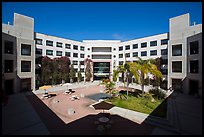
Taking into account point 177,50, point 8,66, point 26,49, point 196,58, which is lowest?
point 8,66

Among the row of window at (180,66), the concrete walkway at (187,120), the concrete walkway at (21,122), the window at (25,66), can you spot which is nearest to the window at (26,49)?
the window at (25,66)

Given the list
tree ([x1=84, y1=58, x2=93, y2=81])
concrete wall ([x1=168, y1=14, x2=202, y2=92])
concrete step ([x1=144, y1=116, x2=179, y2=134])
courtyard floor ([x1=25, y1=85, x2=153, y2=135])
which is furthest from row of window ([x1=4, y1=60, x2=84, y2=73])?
concrete wall ([x1=168, y1=14, x2=202, y2=92])

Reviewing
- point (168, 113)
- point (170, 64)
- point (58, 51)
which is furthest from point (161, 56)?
point (58, 51)

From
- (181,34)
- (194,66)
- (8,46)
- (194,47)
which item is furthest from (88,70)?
(194,47)

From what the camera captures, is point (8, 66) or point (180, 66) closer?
point (8, 66)

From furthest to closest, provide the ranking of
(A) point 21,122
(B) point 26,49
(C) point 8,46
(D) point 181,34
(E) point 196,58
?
(B) point 26,49, (D) point 181,34, (C) point 8,46, (E) point 196,58, (A) point 21,122

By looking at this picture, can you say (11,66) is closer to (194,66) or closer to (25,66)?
(25,66)

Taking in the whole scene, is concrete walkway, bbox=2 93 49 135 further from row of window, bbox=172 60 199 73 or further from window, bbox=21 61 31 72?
row of window, bbox=172 60 199 73

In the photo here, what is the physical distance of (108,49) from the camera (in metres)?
53.2

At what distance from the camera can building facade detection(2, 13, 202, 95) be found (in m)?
26.9

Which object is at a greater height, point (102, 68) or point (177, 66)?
point (177, 66)

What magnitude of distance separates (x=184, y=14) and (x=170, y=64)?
1210 centimetres

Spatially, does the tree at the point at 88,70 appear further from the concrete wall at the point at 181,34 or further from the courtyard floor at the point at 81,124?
the courtyard floor at the point at 81,124

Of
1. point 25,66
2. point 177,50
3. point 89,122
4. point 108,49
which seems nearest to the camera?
point 89,122
